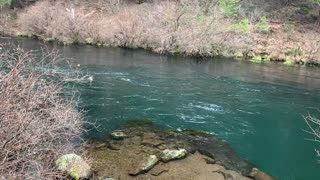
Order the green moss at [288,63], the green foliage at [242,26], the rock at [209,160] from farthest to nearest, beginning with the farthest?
the green foliage at [242,26] < the green moss at [288,63] < the rock at [209,160]

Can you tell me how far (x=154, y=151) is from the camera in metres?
14.0

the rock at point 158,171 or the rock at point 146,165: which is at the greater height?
the rock at point 146,165

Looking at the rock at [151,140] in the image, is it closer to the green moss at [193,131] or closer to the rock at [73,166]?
the green moss at [193,131]

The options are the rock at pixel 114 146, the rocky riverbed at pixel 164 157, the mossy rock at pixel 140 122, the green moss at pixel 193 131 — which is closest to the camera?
the rocky riverbed at pixel 164 157

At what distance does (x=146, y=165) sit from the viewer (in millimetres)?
12672

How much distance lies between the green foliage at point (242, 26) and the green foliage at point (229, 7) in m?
2.01

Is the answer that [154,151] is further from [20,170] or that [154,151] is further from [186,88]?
[186,88]

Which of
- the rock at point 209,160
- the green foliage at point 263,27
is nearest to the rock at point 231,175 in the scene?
the rock at point 209,160

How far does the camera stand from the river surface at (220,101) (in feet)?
52.3

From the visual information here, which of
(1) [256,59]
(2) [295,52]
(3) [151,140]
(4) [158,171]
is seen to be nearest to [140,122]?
(3) [151,140]

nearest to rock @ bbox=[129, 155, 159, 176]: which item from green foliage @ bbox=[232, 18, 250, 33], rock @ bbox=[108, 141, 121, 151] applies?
rock @ bbox=[108, 141, 121, 151]

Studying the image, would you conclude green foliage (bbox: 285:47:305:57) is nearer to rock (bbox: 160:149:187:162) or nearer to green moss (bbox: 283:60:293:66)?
green moss (bbox: 283:60:293:66)

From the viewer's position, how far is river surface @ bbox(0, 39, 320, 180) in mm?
15932

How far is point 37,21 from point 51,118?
124ft
